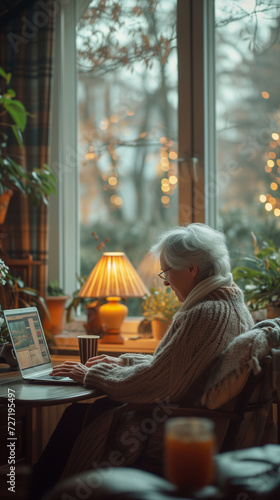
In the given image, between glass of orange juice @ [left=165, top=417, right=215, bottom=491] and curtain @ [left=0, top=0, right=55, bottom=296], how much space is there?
7.15 ft

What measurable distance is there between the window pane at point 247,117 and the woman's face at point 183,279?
0.90 meters

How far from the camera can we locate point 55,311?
3.09 metres

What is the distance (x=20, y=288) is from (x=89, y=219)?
0.60m

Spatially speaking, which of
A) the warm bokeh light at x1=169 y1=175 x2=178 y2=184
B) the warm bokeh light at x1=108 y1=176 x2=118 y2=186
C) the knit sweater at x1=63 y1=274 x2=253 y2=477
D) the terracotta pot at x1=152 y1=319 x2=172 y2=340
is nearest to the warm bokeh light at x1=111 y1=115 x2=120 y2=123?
the warm bokeh light at x1=108 y1=176 x2=118 y2=186

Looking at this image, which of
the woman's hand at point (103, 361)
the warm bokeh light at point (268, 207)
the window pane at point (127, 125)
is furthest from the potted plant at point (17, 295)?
the warm bokeh light at point (268, 207)

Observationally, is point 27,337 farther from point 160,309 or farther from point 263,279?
point 263,279

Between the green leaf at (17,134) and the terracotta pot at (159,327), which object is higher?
the green leaf at (17,134)

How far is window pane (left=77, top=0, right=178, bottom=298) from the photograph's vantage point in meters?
3.11

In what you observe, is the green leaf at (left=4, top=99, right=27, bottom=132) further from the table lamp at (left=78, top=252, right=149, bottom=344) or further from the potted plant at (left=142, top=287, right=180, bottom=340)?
the potted plant at (left=142, top=287, right=180, bottom=340)

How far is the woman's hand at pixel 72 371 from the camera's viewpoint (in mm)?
2027

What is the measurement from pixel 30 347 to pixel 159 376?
0.54 m

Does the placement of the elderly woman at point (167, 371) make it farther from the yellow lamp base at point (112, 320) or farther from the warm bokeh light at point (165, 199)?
the warm bokeh light at point (165, 199)

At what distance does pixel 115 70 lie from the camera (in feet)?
10.6

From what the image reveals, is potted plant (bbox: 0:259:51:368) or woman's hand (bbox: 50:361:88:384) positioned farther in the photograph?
potted plant (bbox: 0:259:51:368)
